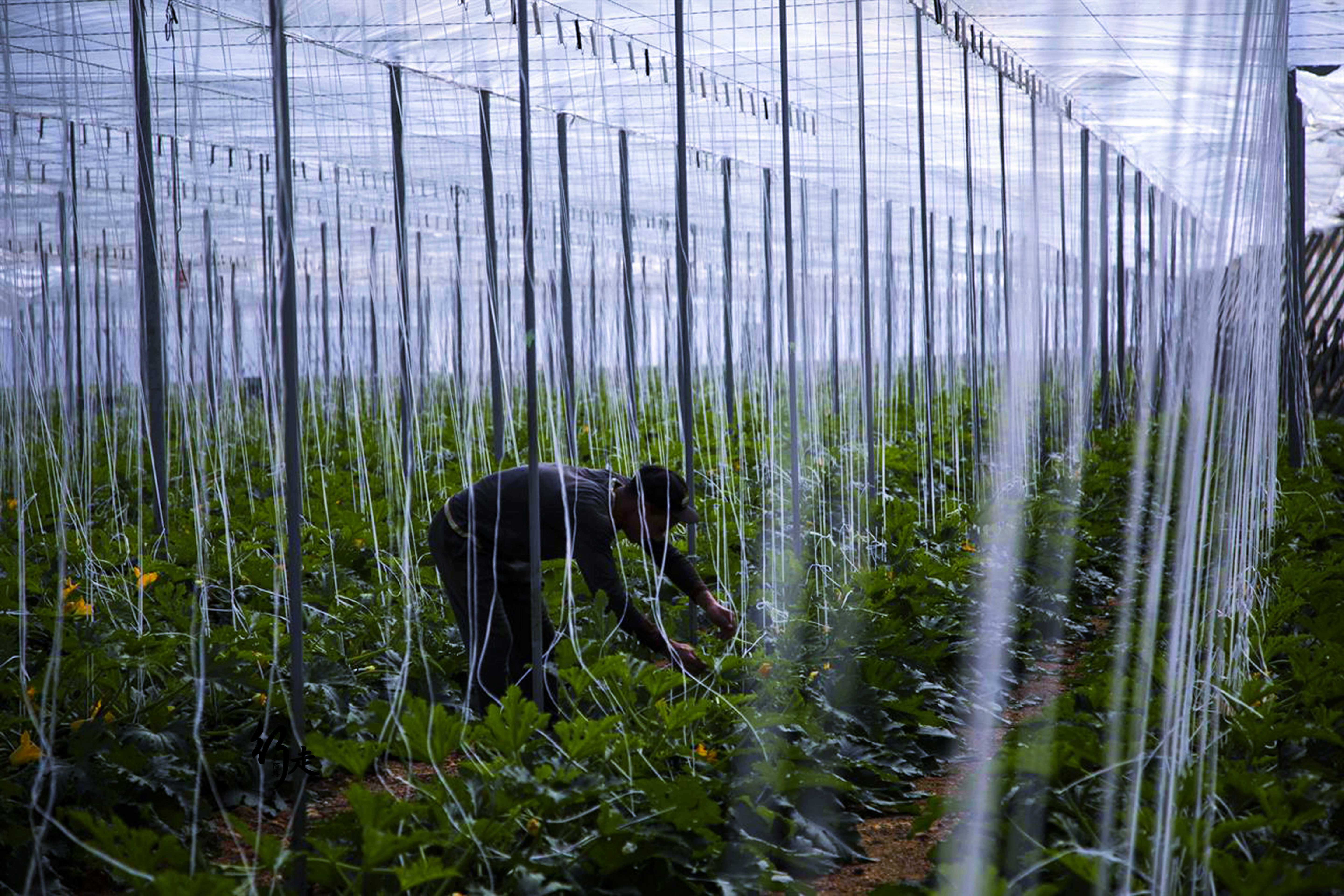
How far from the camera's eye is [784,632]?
4.74 m

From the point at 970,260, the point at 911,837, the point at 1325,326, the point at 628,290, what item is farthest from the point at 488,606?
the point at 1325,326

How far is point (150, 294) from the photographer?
4984 millimetres

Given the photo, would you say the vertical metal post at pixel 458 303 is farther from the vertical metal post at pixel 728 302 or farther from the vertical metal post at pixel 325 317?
the vertical metal post at pixel 728 302

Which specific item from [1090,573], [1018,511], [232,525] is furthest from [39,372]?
[1090,573]

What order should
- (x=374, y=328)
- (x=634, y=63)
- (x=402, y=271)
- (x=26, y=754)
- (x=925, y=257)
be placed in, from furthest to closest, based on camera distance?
1. (x=374, y=328)
2. (x=925, y=257)
3. (x=634, y=63)
4. (x=402, y=271)
5. (x=26, y=754)

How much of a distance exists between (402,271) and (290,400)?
1.68 m

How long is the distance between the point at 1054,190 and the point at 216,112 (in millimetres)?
7772

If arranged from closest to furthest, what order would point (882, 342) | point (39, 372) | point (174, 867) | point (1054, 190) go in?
1. point (174, 867)
2. point (39, 372)
3. point (1054, 190)
4. point (882, 342)

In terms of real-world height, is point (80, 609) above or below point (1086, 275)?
below

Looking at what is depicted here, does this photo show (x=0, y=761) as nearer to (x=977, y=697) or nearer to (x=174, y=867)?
(x=174, y=867)

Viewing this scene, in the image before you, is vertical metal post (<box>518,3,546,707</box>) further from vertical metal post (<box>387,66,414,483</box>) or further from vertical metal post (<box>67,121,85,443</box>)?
vertical metal post (<box>67,121,85,443</box>)

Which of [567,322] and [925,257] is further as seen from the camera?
[925,257]

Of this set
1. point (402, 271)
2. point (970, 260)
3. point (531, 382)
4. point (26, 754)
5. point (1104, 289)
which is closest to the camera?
point (26, 754)

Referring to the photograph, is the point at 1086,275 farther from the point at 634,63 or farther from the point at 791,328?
the point at 791,328
